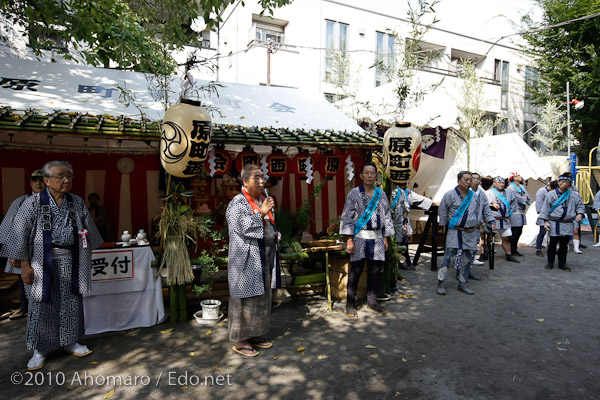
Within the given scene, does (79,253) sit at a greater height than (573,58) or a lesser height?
lesser

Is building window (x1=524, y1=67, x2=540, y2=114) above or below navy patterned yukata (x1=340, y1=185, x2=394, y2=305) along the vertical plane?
above

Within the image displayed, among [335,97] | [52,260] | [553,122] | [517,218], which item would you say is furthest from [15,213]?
[553,122]

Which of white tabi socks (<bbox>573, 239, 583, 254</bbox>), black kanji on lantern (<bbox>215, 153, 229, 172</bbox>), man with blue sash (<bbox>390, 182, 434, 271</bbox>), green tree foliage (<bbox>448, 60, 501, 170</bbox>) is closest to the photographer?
black kanji on lantern (<bbox>215, 153, 229, 172</bbox>)

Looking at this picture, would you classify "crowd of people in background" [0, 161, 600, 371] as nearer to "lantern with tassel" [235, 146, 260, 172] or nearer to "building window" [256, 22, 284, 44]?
"lantern with tassel" [235, 146, 260, 172]

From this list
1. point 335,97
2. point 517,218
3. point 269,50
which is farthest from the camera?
point 335,97

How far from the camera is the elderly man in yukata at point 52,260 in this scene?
12.4 ft

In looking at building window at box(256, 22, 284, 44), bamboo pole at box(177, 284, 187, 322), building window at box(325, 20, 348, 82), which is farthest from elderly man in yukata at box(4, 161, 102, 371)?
building window at box(256, 22, 284, 44)

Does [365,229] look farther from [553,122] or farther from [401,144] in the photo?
[553,122]

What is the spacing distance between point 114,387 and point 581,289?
787 cm

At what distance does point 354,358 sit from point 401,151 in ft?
11.6

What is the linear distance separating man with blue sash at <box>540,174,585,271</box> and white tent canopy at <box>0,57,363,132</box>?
16.4 ft

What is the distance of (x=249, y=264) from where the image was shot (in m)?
4.16

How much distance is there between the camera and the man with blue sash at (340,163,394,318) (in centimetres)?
A: 545

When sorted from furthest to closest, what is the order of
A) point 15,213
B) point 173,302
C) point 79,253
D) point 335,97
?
point 335,97, point 173,302, point 15,213, point 79,253
